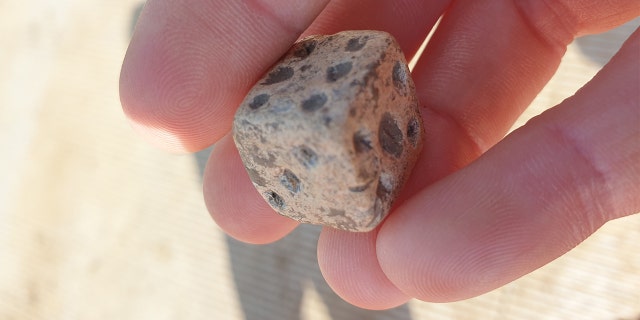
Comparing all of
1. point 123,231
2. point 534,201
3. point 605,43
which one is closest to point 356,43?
point 534,201

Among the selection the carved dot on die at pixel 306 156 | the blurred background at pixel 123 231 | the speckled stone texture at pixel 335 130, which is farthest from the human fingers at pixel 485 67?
the blurred background at pixel 123 231

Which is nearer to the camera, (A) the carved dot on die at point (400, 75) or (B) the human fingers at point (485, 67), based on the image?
(A) the carved dot on die at point (400, 75)

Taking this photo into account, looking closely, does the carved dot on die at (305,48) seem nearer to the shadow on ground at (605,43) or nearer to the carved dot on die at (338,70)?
the carved dot on die at (338,70)

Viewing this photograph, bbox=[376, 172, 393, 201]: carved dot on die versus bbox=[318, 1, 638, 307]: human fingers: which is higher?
bbox=[318, 1, 638, 307]: human fingers

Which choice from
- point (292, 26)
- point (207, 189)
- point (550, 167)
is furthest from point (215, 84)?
point (550, 167)

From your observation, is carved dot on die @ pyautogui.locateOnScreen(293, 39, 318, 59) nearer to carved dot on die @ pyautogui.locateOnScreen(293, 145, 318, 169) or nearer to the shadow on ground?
carved dot on die @ pyautogui.locateOnScreen(293, 145, 318, 169)

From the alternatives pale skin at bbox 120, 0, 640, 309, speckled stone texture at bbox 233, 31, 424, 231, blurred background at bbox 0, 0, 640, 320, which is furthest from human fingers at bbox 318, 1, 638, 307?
blurred background at bbox 0, 0, 640, 320
